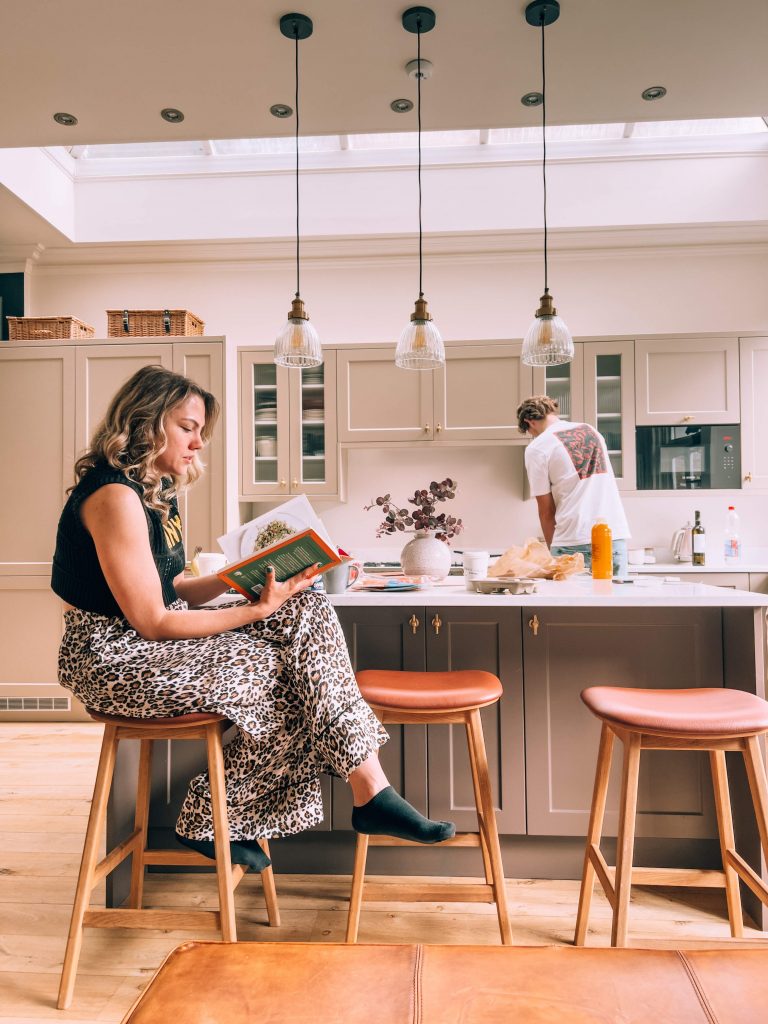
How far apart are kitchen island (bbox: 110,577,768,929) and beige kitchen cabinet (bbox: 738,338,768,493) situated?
2.28m

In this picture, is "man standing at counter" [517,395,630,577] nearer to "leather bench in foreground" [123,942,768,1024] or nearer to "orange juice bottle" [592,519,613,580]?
"orange juice bottle" [592,519,613,580]

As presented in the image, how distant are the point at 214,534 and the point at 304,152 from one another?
7.87 ft

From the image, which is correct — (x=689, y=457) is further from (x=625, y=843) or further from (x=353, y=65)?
(x=625, y=843)

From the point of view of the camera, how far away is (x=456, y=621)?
2037 mm

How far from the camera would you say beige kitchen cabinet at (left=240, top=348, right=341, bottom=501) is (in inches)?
162

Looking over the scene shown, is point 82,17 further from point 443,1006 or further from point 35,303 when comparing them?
point 443,1006

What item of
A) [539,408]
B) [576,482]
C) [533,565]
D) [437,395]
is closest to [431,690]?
[533,565]

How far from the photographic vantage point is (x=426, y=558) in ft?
7.55

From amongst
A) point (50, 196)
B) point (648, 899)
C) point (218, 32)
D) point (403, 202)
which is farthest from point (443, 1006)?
point (50, 196)

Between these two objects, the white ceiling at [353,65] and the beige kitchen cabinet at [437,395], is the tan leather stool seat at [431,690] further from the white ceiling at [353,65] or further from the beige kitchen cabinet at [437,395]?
the beige kitchen cabinet at [437,395]

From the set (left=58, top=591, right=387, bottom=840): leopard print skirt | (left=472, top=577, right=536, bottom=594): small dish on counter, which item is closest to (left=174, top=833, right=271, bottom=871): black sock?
(left=58, top=591, right=387, bottom=840): leopard print skirt

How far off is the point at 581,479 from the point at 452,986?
103 inches

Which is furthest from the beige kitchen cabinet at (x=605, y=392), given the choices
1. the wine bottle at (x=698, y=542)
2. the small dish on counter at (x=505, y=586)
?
the small dish on counter at (x=505, y=586)

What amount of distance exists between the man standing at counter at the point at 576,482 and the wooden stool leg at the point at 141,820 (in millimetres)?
2034
